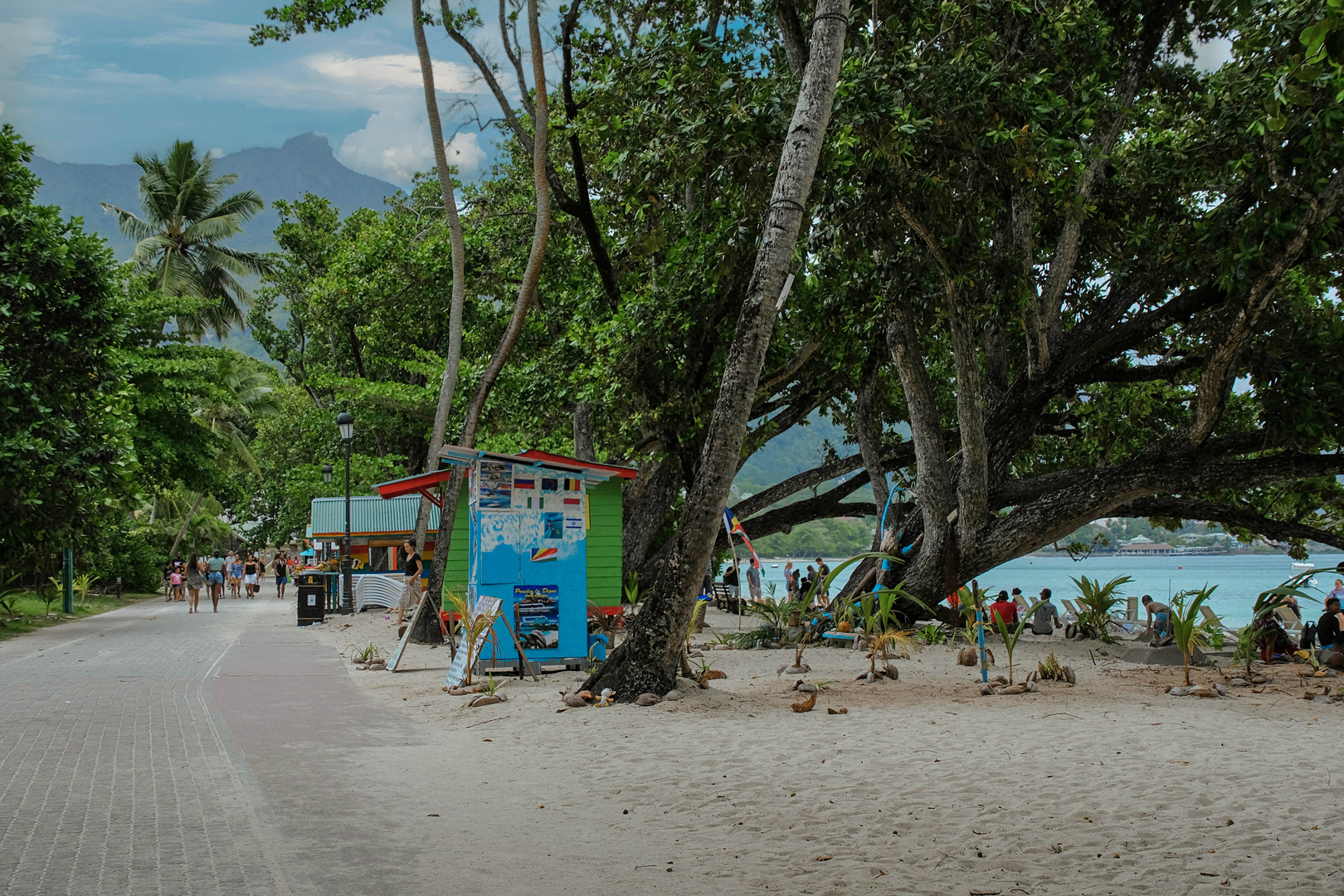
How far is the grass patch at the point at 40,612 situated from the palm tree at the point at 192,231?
1042 cm

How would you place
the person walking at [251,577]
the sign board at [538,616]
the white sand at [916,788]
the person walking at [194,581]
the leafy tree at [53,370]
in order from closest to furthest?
the white sand at [916,788] < the sign board at [538,616] < the leafy tree at [53,370] < the person walking at [194,581] < the person walking at [251,577]

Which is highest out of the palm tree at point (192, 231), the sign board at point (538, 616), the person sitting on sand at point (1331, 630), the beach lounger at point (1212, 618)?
the palm tree at point (192, 231)

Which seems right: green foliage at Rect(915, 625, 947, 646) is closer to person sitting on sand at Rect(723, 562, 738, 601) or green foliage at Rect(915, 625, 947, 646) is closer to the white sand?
the white sand

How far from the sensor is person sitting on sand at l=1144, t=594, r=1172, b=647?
497 inches

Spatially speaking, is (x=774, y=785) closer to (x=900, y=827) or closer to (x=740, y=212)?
(x=900, y=827)

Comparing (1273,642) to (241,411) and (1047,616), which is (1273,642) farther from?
(241,411)

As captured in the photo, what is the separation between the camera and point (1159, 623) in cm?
1369

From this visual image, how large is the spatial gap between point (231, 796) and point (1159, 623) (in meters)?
12.5

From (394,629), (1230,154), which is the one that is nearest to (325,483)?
(394,629)

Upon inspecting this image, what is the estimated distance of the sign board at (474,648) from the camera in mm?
9656

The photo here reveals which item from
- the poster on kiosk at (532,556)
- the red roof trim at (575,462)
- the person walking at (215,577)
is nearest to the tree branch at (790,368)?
the red roof trim at (575,462)

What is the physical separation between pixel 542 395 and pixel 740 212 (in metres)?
6.06

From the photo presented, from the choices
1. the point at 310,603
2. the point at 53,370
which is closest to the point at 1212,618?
the point at 310,603

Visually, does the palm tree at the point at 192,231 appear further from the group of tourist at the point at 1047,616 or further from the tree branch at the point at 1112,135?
the tree branch at the point at 1112,135
